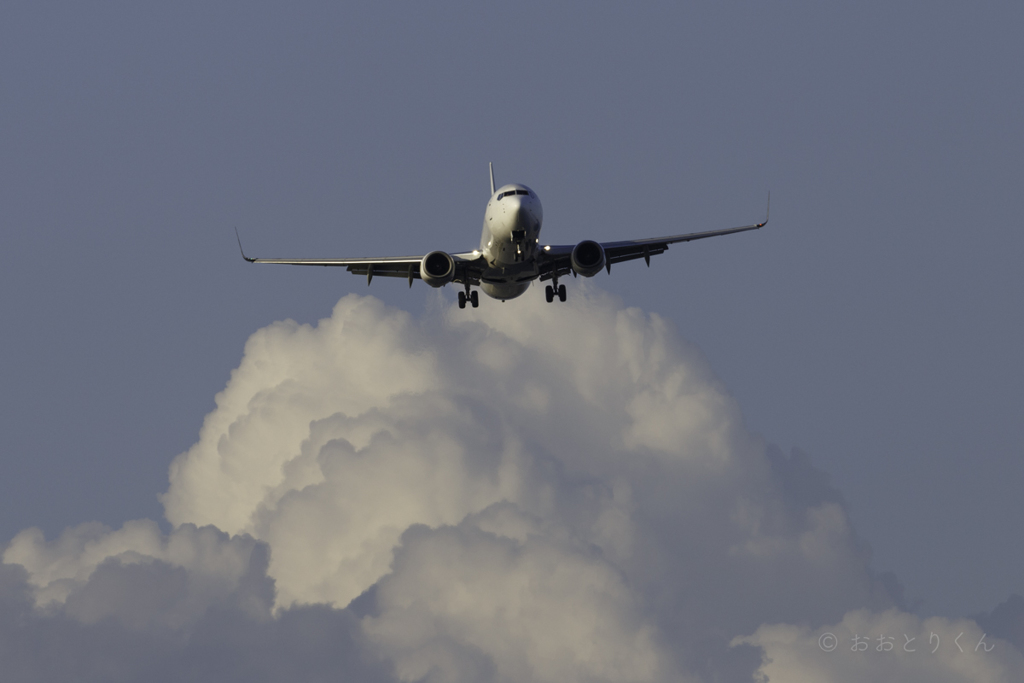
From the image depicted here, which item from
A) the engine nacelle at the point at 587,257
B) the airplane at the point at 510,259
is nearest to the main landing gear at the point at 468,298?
the airplane at the point at 510,259

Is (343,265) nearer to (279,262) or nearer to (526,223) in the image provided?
(279,262)

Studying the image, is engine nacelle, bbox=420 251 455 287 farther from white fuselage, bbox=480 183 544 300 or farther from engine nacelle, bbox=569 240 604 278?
engine nacelle, bbox=569 240 604 278

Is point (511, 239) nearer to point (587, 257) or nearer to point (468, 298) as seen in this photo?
point (587, 257)

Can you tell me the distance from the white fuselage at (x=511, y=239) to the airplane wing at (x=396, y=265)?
0.54 m

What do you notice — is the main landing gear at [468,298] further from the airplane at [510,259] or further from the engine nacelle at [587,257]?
the engine nacelle at [587,257]

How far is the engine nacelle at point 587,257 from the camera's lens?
64188 mm

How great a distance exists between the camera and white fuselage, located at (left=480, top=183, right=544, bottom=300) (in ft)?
201

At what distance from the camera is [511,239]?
61969mm

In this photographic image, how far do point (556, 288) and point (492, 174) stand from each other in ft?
90.0

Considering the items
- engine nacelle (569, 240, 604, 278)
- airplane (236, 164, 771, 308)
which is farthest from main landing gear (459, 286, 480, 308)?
engine nacelle (569, 240, 604, 278)

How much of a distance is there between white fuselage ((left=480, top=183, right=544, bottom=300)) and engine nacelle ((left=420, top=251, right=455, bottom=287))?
192cm

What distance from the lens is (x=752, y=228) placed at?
6888 cm

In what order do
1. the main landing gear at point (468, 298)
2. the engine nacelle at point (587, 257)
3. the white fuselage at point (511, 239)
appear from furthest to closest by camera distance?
the main landing gear at point (468, 298), the engine nacelle at point (587, 257), the white fuselage at point (511, 239)

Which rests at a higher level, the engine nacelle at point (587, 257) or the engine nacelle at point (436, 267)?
the engine nacelle at point (587, 257)
